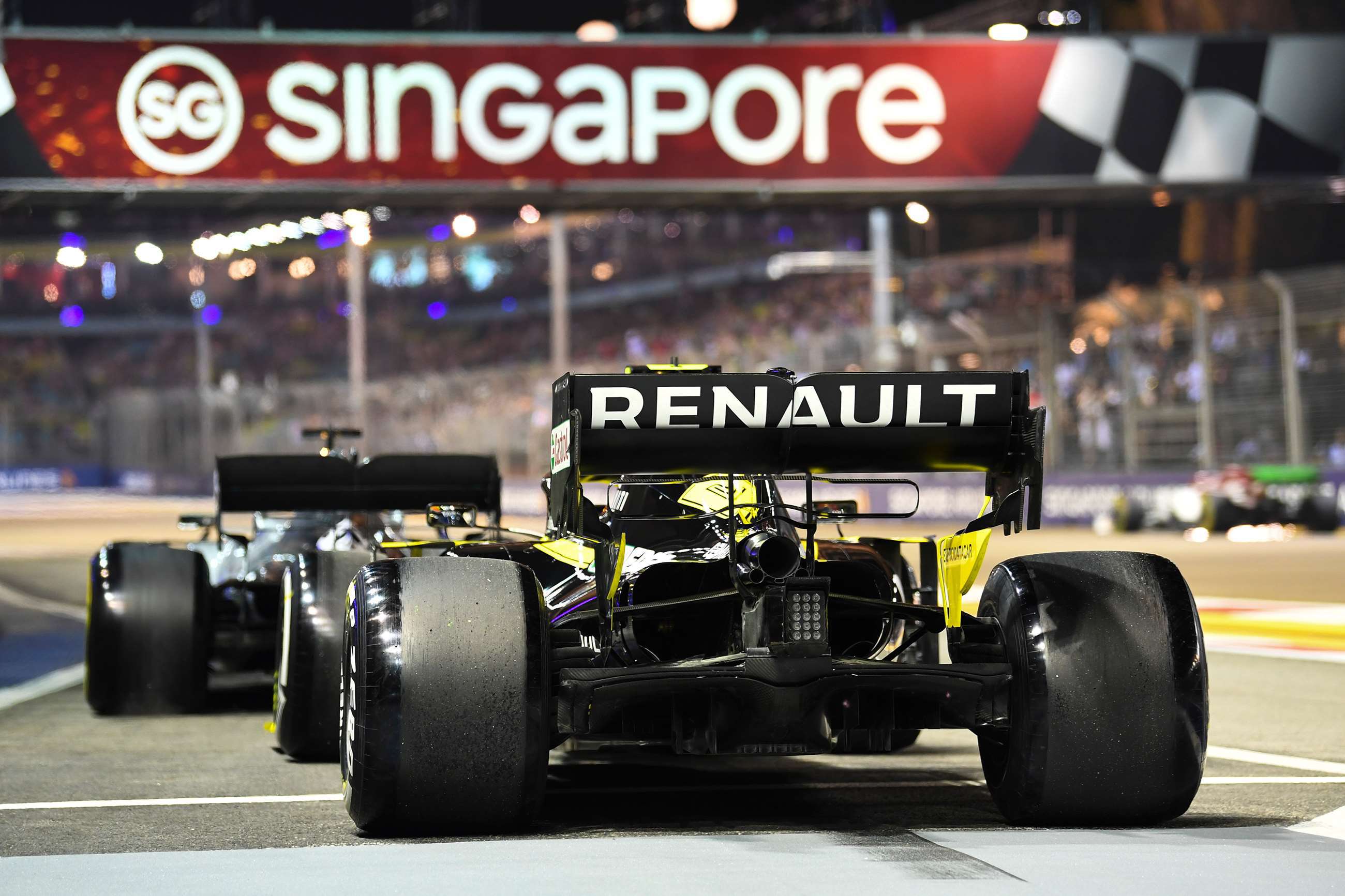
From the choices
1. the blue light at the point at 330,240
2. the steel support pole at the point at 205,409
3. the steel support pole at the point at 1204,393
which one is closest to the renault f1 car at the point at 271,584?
the steel support pole at the point at 1204,393

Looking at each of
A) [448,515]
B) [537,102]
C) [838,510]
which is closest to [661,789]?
[838,510]

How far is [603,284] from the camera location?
59.1 m

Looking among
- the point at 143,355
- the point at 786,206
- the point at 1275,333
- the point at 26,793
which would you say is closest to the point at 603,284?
the point at 143,355

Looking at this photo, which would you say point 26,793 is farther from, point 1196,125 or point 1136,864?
point 1196,125

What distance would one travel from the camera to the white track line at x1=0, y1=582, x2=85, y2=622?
58.2ft

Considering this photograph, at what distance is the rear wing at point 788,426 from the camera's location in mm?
5750

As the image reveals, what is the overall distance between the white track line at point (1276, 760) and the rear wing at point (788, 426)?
7.36 ft

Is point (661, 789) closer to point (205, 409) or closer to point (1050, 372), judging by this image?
point (1050, 372)

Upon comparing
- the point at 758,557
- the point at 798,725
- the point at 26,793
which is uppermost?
the point at 758,557

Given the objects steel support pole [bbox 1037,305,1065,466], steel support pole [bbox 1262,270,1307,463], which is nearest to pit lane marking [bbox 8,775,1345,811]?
steel support pole [bbox 1262,270,1307,463]

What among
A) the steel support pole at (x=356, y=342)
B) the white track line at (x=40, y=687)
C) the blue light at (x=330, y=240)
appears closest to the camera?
the white track line at (x=40, y=687)

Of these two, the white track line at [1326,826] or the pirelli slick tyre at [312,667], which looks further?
the pirelli slick tyre at [312,667]

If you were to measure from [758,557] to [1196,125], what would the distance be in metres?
11.6

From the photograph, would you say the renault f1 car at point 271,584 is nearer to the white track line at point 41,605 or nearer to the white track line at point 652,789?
the white track line at point 652,789
